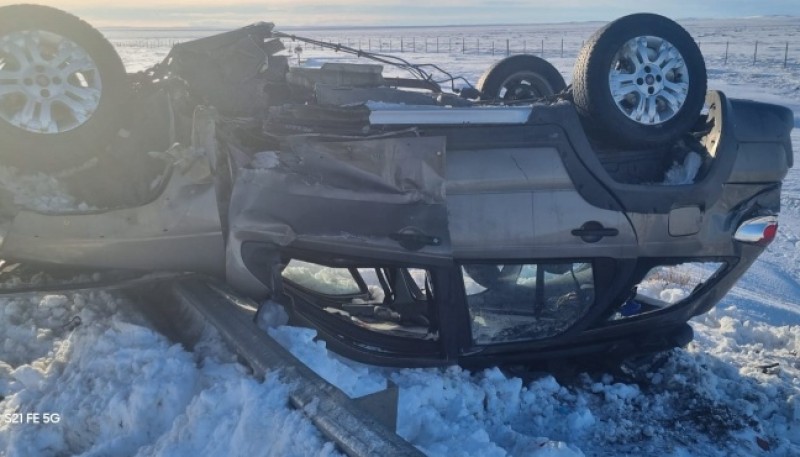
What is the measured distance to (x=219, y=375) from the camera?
3.00m

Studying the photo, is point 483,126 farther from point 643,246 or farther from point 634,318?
point 634,318

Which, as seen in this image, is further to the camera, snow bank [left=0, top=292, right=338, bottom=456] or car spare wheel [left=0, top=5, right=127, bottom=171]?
car spare wheel [left=0, top=5, right=127, bottom=171]

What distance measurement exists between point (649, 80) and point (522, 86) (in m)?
2.07

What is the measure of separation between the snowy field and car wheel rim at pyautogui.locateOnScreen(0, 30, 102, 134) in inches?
13.8

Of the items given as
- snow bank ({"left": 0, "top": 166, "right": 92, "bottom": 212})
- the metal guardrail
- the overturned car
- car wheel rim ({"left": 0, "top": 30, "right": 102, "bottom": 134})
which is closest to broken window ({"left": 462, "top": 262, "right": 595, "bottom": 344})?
the overturned car

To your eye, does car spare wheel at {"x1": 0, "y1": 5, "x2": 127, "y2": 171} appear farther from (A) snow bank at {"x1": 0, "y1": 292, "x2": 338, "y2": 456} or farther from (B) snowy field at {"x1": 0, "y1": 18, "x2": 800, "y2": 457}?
(A) snow bank at {"x1": 0, "y1": 292, "x2": 338, "y2": 456}

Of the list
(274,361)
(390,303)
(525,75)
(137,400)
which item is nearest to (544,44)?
(525,75)

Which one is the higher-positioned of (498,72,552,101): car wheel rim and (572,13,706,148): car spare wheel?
(572,13,706,148): car spare wheel

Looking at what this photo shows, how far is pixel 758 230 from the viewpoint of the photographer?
397 centimetres

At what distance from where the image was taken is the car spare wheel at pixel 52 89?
12.5 ft

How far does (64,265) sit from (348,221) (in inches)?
58.0

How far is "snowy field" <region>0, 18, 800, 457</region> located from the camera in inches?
108

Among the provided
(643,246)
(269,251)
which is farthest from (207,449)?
(643,246)

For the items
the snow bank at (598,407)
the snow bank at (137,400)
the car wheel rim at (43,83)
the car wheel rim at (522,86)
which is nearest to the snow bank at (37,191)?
the car wheel rim at (43,83)
